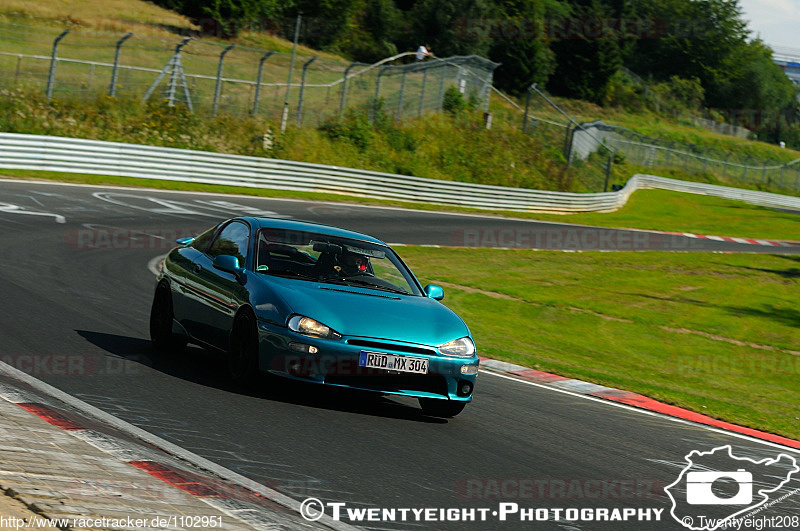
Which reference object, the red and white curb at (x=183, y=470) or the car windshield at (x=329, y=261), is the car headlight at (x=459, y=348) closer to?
the car windshield at (x=329, y=261)

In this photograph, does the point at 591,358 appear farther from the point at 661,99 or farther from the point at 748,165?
the point at 661,99

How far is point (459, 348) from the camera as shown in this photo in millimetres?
7965

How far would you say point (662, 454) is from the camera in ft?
25.6

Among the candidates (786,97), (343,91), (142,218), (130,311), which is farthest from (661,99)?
(130,311)

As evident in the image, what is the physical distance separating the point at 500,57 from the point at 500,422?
276 ft

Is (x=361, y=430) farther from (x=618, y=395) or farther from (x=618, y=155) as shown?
(x=618, y=155)

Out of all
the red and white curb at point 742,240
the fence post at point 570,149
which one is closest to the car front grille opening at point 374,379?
the red and white curb at point 742,240

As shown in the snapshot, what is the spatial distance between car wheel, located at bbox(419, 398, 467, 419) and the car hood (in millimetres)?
557

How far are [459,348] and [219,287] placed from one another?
2.19 m

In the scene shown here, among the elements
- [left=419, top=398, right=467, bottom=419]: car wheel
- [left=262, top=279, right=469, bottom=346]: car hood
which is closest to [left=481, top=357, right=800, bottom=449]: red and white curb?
[left=419, top=398, right=467, bottom=419]: car wheel

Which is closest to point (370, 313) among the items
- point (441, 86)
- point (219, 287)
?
point (219, 287)

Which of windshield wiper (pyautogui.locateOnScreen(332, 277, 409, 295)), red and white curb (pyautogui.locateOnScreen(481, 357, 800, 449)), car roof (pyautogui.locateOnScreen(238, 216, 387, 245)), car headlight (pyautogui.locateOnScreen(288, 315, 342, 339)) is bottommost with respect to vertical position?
red and white curb (pyautogui.locateOnScreen(481, 357, 800, 449))

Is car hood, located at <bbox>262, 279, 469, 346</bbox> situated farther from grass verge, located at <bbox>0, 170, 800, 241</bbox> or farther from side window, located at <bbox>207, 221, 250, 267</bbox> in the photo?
grass verge, located at <bbox>0, 170, 800, 241</bbox>

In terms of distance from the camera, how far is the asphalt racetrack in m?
5.87
